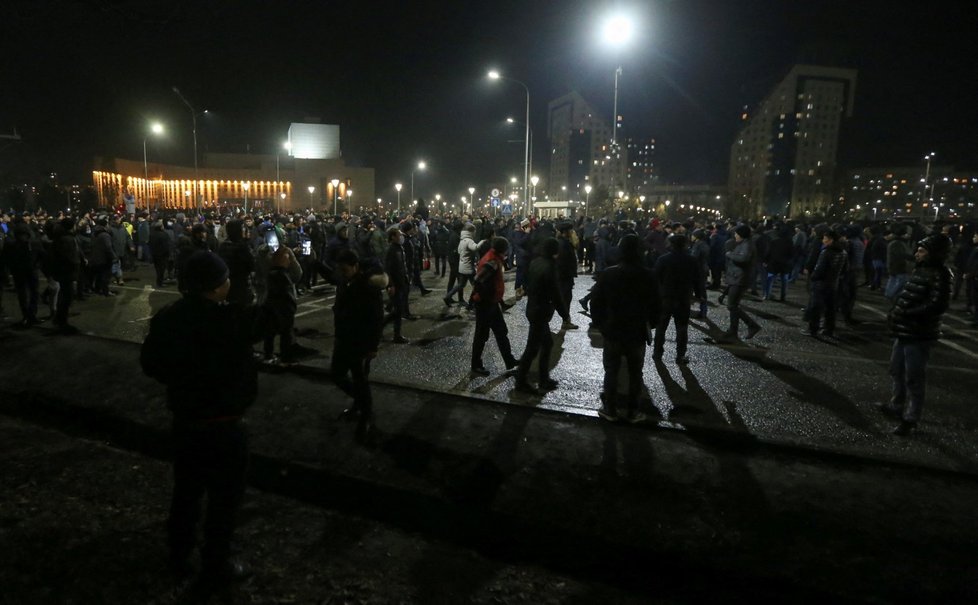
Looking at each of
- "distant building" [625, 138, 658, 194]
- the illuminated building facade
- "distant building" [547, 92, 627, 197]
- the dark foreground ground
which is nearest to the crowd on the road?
the dark foreground ground

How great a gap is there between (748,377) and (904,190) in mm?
139047

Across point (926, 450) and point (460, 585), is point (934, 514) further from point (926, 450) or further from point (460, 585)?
point (460, 585)

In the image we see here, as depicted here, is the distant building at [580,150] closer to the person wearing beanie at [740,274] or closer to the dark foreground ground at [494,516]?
the person wearing beanie at [740,274]

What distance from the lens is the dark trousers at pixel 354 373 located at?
17.1 feet

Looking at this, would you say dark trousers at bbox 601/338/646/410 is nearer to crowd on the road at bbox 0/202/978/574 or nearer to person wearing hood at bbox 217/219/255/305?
crowd on the road at bbox 0/202/978/574

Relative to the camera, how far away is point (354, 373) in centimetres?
530

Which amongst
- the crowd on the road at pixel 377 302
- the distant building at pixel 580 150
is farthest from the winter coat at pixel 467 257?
the distant building at pixel 580 150

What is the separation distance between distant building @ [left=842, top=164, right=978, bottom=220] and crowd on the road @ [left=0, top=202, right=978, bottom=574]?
103 metres

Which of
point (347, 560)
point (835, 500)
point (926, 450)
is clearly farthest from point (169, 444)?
point (926, 450)

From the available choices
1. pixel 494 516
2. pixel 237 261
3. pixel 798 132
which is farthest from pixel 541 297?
pixel 798 132

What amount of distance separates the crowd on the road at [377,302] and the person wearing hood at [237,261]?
0.02 m

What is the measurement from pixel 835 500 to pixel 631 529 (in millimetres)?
1719

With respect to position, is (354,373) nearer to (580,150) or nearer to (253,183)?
(253,183)

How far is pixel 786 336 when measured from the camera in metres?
9.92
